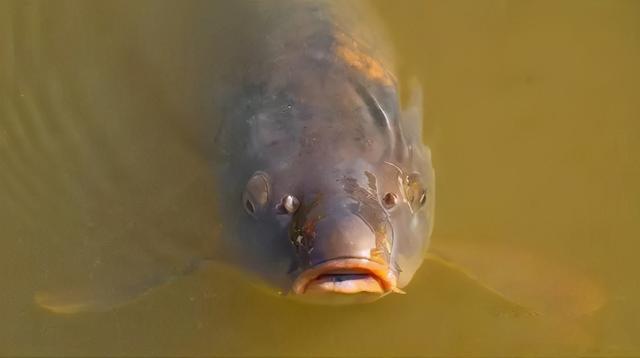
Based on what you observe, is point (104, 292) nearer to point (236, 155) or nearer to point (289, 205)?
point (236, 155)

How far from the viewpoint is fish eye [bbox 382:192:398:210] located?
3.45 m

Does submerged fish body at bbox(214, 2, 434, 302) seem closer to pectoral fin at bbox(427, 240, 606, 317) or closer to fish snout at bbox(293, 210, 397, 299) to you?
fish snout at bbox(293, 210, 397, 299)

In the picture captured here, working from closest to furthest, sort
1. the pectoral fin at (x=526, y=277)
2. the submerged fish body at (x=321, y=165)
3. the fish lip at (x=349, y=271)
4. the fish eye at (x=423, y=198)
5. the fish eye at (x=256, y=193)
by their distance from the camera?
the fish lip at (x=349, y=271) < the submerged fish body at (x=321, y=165) < the fish eye at (x=256, y=193) < the fish eye at (x=423, y=198) < the pectoral fin at (x=526, y=277)

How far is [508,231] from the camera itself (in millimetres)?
4363

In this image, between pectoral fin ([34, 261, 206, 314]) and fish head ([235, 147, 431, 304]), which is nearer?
fish head ([235, 147, 431, 304])

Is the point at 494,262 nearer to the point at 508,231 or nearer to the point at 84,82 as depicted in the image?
the point at 508,231

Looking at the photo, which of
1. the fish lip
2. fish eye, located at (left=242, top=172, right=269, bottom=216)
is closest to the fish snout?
the fish lip

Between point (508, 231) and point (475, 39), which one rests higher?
point (475, 39)

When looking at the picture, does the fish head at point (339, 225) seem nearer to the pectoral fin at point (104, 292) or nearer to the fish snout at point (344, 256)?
the fish snout at point (344, 256)

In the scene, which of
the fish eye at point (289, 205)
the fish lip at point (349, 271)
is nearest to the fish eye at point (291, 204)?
the fish eye at point (289, 205)

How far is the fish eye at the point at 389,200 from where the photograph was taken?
3449mm

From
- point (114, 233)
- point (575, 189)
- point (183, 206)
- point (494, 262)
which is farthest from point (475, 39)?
point (114, 233)

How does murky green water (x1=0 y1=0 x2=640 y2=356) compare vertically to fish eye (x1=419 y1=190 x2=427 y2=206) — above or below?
below

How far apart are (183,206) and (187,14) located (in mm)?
1081
